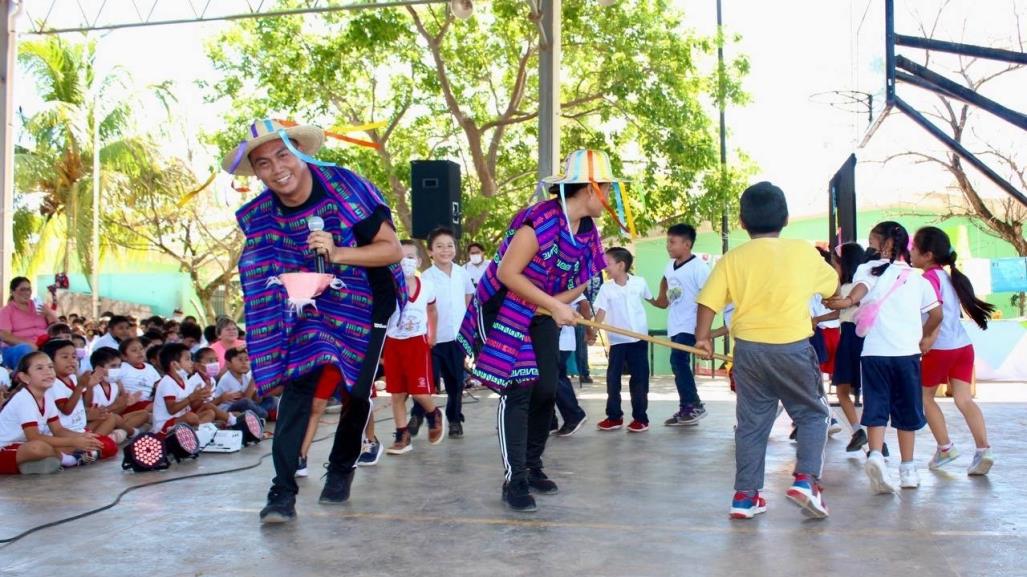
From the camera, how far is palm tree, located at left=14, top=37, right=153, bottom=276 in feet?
84.3

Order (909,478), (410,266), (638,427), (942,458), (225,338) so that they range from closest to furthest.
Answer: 1. (909,478)
2. (942,458)
3. (410,266)
4. (638,427)
5. (225,338)

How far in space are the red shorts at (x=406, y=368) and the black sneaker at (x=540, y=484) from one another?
1944 millimetres

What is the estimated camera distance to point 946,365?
629 cm

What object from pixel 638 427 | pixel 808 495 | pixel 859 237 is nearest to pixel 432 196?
A: pixel 638 427

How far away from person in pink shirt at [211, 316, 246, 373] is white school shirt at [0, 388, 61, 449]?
2.96 m

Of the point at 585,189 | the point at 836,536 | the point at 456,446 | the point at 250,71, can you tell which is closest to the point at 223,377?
the point at 456,446

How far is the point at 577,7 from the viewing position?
55.1 ft

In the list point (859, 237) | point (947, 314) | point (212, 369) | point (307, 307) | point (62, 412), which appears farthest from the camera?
point (859, 237)


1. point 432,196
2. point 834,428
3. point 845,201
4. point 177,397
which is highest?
point 432,196

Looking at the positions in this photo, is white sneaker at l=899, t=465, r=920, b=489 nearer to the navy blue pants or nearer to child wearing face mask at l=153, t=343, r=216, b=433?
the navy blue pants

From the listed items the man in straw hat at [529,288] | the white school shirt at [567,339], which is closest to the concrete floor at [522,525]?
the man in straw hat at [529,288]

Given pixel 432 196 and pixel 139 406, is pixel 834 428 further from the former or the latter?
pixel 432 196

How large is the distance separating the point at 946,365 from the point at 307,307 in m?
3.77

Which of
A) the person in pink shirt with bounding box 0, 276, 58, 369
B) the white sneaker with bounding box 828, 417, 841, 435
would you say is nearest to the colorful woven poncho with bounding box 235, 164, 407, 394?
the white sneaker with bounding box 828, 417, 841, 435
